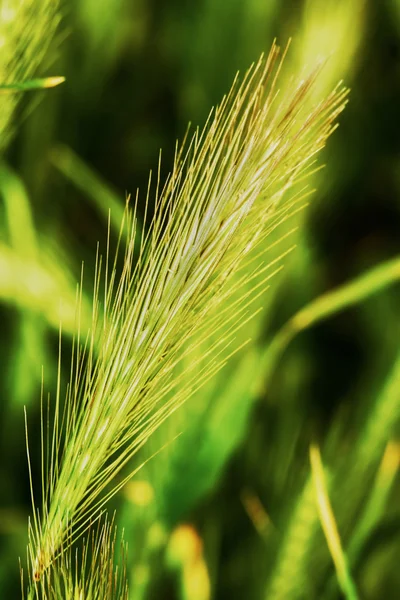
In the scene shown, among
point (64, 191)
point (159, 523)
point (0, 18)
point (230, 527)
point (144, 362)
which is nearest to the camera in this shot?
point (144, 362)

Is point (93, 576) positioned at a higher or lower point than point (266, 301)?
lower

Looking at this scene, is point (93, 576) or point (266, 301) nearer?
point (93, 576)

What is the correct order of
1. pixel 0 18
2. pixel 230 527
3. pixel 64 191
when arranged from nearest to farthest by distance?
pixel 0 18 < pixel 230 527 < pixel 64 191

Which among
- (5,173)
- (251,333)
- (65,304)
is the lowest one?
(251,333)

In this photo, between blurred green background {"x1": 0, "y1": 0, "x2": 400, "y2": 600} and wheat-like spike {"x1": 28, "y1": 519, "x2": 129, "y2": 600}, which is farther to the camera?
blurred green background {"x1": 0, "y1": 0, "x2": 400, "y2": 600}

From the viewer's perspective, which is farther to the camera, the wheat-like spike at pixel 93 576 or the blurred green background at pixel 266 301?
the blurred green background at pixel 266 301

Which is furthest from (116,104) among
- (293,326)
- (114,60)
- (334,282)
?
(293,326)

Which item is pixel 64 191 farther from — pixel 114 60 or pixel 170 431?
pixel 170 431

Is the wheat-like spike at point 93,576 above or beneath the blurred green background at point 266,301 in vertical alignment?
beneath
